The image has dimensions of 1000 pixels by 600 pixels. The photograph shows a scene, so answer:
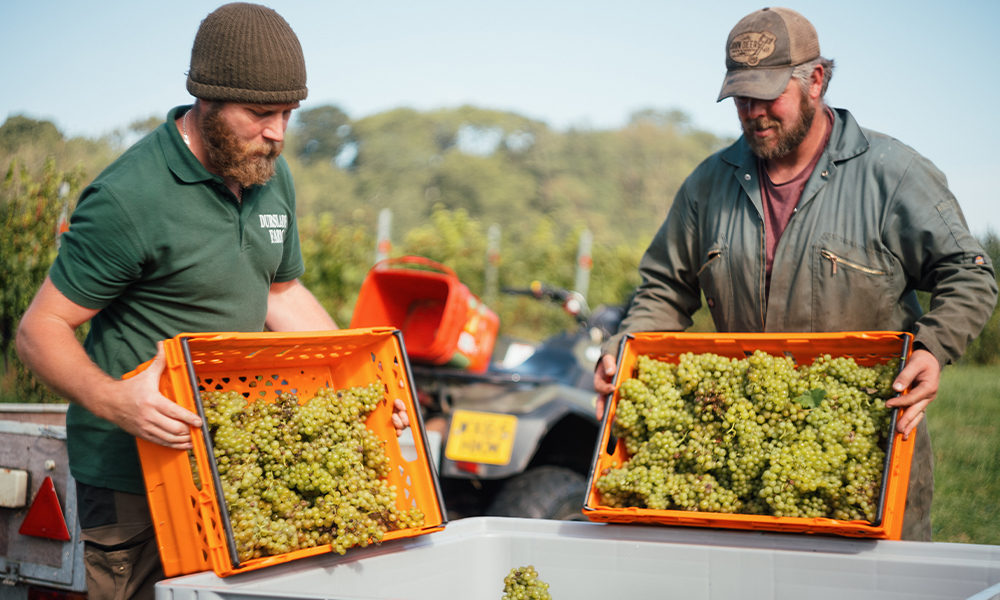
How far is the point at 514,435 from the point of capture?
12.0 ft

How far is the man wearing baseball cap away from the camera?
225 centimetres

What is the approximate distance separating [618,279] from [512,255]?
6.21ft

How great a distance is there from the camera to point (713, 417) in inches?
85.0

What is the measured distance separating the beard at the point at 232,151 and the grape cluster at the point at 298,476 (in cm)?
59

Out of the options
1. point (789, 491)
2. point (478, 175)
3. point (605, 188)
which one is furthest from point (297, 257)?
point (605, 188)

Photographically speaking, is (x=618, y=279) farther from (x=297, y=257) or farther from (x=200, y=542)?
(x=200, y=542)

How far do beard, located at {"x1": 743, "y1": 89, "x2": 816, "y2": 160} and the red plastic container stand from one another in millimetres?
1748

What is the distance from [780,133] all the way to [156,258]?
1.88m

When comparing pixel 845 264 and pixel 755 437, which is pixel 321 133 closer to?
pixel 845 264

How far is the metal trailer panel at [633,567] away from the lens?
5.75 ft

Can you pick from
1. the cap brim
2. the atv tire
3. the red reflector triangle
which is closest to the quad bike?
the atv tire

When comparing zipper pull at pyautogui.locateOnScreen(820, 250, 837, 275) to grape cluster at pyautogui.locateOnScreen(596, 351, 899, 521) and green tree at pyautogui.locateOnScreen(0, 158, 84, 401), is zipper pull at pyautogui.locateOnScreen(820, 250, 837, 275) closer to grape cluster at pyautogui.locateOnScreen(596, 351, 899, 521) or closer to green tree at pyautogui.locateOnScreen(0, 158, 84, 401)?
grape cluster at pyautogui.locateOnScreen(596, 351, 899, 521)

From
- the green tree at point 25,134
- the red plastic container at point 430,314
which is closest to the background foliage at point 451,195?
the green tree at point 25,134


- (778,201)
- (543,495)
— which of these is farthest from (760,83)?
(543,495)
